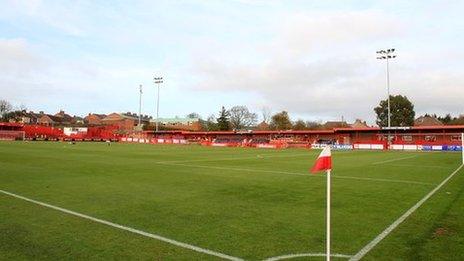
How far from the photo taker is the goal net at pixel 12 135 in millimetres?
91012

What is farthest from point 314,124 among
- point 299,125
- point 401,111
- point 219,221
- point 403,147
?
point 219,221

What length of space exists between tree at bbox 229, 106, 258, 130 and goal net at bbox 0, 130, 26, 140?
73.7 meters

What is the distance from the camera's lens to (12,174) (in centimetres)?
1845

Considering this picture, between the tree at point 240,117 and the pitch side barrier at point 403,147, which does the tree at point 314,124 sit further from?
the pitch side barrier at point 403,147

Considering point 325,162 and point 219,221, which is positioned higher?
point 325,162

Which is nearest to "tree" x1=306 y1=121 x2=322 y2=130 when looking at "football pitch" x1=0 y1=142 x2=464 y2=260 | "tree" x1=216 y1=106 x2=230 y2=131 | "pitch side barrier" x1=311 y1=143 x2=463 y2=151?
"tree" x1=216 y1=106 x2=230 y2=131

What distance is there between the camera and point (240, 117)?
15600cm

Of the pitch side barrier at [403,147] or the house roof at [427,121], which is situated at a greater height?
the house roof at [427,121]

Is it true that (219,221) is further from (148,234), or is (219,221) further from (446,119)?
(446,119)

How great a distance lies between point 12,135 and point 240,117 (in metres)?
82.5

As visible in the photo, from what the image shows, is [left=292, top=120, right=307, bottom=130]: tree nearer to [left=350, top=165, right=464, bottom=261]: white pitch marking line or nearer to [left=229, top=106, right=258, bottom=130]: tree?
[left=229, top=106, right=258, bottom=130]: tree

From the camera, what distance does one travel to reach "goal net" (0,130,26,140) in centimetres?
9101

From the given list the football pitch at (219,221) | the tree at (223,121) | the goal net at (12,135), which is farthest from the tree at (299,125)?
the football pitch at (219,221)

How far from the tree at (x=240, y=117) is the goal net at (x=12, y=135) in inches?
2902
